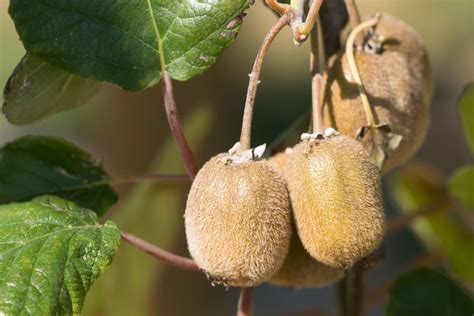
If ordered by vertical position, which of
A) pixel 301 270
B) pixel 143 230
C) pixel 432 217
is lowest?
pixel 432 217

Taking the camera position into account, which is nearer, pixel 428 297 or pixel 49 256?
pixel 49 256

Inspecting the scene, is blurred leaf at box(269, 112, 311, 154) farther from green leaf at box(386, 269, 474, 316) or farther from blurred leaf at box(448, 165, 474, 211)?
blurred leaf at box(448, 165, 474, 211)

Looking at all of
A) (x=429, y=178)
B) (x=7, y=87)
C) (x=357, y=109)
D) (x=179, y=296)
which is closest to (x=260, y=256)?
(x=357, y=109)

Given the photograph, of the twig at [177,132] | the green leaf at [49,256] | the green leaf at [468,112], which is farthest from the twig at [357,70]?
the green leaf at [468,112]

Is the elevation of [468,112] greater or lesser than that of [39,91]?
lesser

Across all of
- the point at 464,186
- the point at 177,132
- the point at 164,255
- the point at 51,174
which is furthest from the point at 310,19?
the point at 464,186

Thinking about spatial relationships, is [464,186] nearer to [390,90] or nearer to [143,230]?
[390,90]
